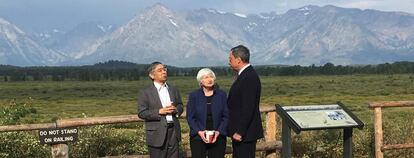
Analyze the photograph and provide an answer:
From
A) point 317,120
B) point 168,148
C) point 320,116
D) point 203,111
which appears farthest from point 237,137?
point 320,116

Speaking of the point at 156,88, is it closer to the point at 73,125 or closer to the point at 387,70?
the point at 73,125

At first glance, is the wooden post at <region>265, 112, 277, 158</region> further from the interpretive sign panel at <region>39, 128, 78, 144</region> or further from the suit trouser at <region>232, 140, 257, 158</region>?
the interpretive sign panel at <region>39, 128, 78, 144</region>

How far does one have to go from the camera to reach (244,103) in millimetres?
6879

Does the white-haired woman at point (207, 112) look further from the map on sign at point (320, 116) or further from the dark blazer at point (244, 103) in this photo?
the map on sign at point (320, 116)

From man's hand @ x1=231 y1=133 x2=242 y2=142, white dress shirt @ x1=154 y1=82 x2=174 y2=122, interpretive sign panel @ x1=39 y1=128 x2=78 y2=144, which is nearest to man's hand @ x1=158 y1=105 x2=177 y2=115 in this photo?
white dress shirt @ x1=154 y1=82 x2=174 y2=122

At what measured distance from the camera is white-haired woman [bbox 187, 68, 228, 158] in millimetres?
6996

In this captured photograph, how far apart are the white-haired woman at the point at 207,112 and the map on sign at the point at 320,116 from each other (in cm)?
137

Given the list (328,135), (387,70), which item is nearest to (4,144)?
(328,135)

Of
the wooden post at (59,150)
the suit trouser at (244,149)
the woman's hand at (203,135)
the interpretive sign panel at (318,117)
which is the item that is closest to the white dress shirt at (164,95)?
the woman's hand at (203,135)

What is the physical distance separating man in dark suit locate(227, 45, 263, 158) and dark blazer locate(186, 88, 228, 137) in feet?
0.26

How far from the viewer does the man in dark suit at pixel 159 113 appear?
22.9 feet

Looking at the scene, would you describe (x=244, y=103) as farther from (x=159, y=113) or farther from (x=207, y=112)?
(x=159, y=113)

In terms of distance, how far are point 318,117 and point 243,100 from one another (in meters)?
1.72

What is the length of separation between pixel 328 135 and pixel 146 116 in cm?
585
